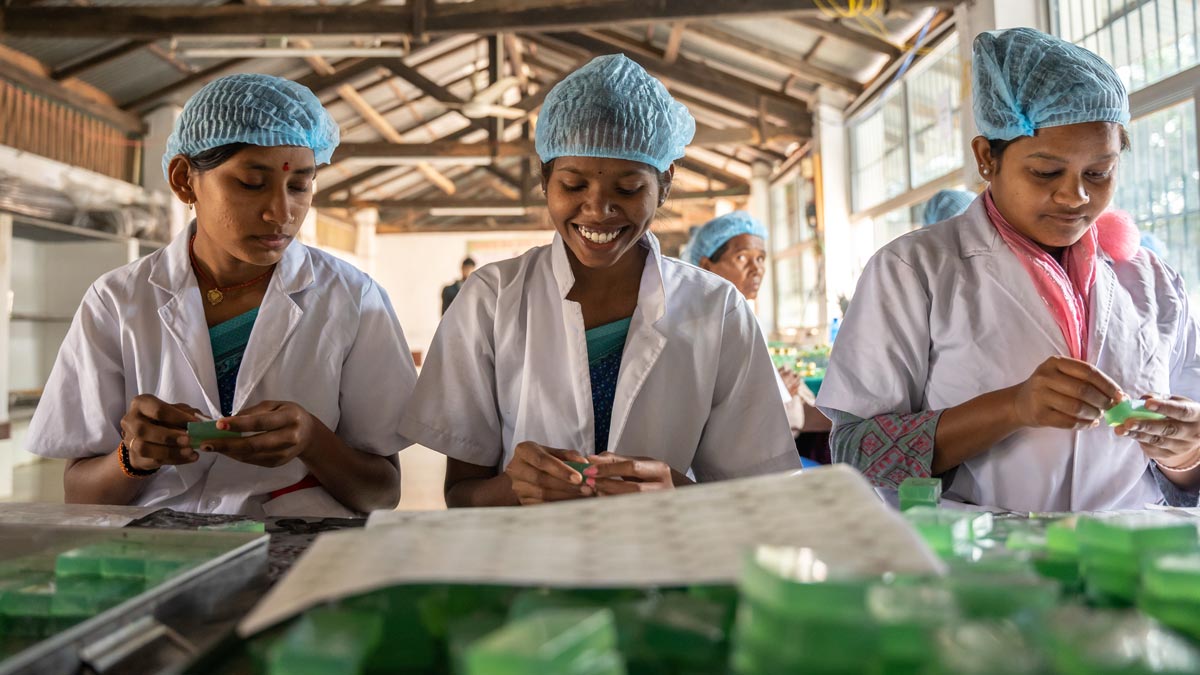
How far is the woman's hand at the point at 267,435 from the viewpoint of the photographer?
1.18 m

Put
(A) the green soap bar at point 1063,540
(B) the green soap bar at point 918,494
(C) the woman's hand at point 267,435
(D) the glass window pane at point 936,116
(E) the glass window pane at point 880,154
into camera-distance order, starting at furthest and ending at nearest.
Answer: (E) the glass window pane at point 880,154 → (D) the glass window pane at point 936,116 → (C) the woman's hand at point 267,435 → (B) the green soap bar at point 918,494 → (A) the green soap bar at point 1063,540

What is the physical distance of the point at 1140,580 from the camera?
48 cm

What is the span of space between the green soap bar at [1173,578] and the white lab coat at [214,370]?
1248 millimetres

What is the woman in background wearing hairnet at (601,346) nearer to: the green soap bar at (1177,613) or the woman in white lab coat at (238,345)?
the woman in white lab coat at (238,345)

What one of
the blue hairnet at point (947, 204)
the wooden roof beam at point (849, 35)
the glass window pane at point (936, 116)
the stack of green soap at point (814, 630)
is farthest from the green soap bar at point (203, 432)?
the wooden roof beam at point (849, 35)

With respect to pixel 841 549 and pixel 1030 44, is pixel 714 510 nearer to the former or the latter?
pixel 841 549

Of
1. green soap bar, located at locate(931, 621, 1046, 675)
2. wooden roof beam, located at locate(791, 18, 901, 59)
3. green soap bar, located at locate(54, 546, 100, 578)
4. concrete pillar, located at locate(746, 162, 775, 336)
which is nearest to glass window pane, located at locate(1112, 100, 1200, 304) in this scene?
wooden roof beam, located at locate(791, 18, 901, 59)

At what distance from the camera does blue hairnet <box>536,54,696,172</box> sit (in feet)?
4.56

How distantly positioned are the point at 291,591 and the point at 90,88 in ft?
27.5

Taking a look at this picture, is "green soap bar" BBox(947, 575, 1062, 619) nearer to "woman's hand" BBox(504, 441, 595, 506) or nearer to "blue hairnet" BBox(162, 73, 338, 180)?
"woman's hand" BBox(504, 441, 595, 506)

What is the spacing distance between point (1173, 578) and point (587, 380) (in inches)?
40.3

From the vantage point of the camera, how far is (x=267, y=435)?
1219mm

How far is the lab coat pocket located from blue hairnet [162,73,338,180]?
2.02 feet

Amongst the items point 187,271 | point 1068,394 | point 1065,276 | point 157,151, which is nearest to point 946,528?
point 1068,394
